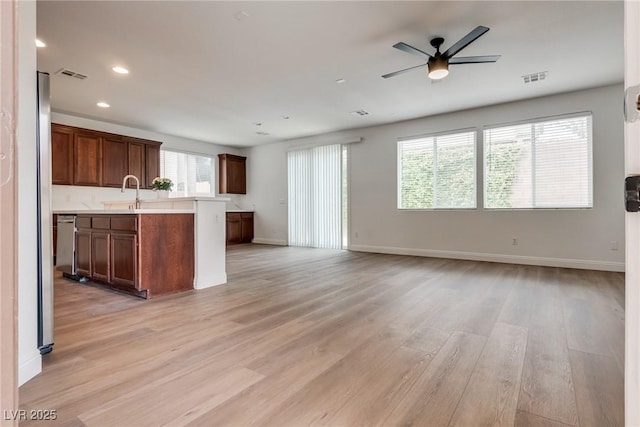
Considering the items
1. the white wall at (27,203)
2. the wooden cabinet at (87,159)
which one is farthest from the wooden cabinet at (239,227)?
the white wall at (27,203)

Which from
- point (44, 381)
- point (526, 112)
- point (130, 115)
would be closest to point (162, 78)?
point (130, 115)

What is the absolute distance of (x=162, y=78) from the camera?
13.9 ft

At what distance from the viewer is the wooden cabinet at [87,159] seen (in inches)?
221

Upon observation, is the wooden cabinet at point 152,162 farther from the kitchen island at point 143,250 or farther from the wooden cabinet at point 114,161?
the kitchen island at point 143,250

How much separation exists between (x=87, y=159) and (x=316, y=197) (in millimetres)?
4823

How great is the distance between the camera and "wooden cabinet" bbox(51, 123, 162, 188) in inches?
214

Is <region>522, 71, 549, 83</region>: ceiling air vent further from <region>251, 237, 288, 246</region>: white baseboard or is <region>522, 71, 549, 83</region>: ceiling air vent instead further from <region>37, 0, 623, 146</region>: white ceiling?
<region>251, 237, 288, 246</region>: white baseboard

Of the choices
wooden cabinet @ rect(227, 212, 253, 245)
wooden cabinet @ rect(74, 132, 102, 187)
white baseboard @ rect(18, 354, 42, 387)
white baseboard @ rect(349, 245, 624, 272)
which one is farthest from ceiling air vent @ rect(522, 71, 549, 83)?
wooden cabinet @ rect(74, 132, 102, 187)

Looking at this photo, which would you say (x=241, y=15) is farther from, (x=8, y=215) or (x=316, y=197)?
(x=316, y=197)

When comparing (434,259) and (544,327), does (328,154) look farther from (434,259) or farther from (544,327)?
(544,327)

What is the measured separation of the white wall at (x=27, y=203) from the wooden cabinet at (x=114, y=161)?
4981mm

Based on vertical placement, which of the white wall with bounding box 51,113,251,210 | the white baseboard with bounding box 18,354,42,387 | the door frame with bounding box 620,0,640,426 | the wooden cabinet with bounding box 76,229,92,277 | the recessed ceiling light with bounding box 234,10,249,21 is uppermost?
the recessed ceiling light with bounding box 234,10,249,21

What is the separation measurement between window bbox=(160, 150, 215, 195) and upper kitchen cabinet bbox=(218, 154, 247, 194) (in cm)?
27

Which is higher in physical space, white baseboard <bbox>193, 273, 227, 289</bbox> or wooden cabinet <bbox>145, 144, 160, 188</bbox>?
wooden cabinet <bbox>145, 144, 160, 188</bbox>
